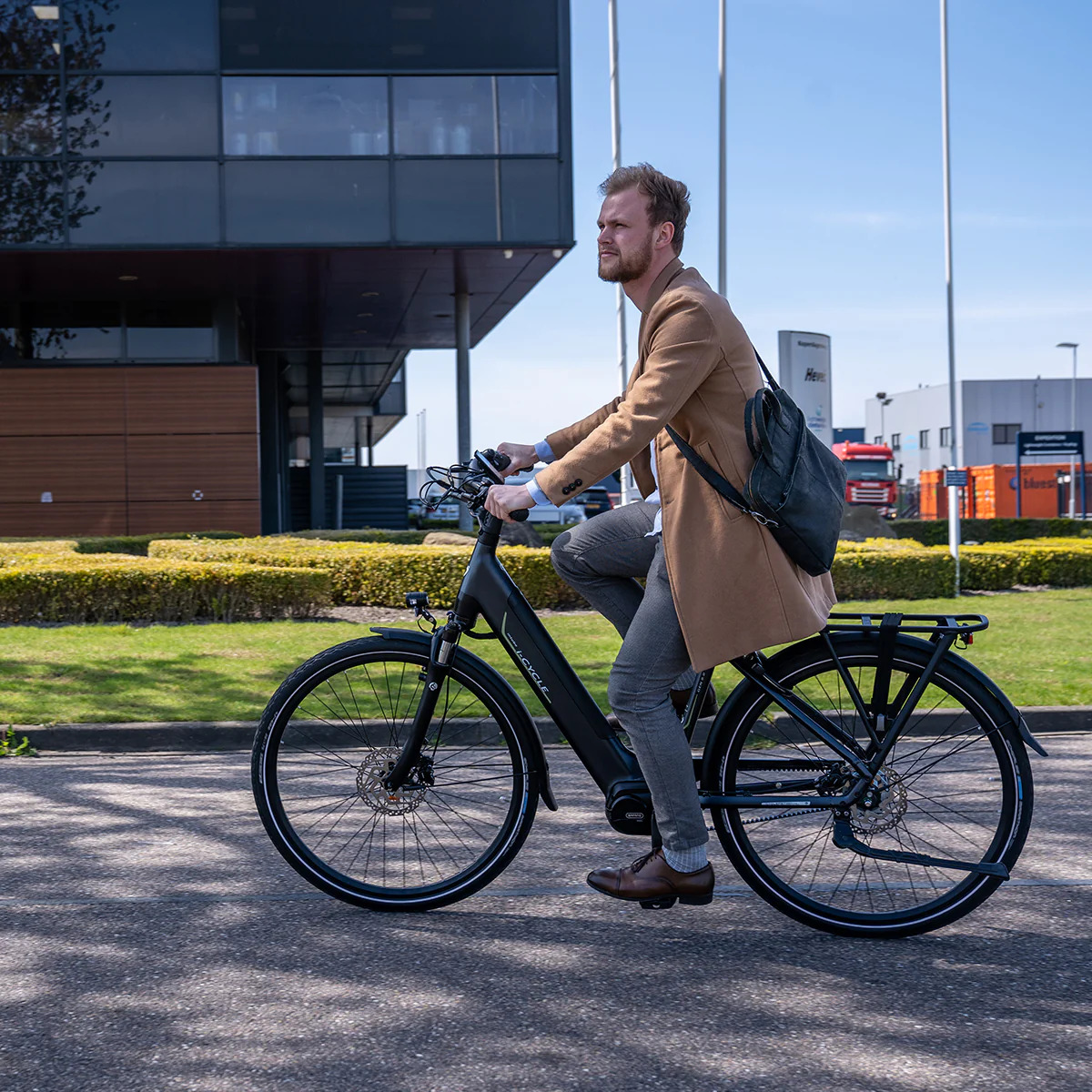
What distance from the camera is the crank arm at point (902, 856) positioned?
347cm

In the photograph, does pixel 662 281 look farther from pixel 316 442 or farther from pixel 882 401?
pixel 882 401

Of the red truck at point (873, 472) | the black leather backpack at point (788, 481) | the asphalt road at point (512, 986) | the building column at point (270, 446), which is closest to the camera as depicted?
the asphalt road at point (512, 986)

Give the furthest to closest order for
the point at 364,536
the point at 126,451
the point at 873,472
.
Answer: the point at 873,472, the point at 126,451, the point at 364,536

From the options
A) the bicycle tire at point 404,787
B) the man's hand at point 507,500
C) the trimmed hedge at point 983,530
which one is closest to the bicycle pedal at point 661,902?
the bicycle tire at point 404,787

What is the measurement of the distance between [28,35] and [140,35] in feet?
5.62

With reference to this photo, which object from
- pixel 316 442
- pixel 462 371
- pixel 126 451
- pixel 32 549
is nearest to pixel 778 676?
pixel 32 549

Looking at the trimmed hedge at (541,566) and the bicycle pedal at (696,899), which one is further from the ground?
the trimmed hedge at (541,566)

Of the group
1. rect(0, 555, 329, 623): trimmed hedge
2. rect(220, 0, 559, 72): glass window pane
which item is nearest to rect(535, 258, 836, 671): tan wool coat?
rect(0, 555, 329, 623): trimmed hedge

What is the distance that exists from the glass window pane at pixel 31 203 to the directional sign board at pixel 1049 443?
2598cm

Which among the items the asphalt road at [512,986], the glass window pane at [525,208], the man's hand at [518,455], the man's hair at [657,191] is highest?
the glass window pane at [525,208]

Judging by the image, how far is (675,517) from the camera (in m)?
3.36

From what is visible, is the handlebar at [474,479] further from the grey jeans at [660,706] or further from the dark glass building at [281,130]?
the dark glass building at [281,130]

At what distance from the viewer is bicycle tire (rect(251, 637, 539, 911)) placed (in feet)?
12.1

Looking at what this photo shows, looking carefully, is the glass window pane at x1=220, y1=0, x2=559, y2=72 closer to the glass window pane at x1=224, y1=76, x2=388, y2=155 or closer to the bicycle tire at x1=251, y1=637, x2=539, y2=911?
the glass window pane at x1=224, y1=76, x2=388, y2=155
